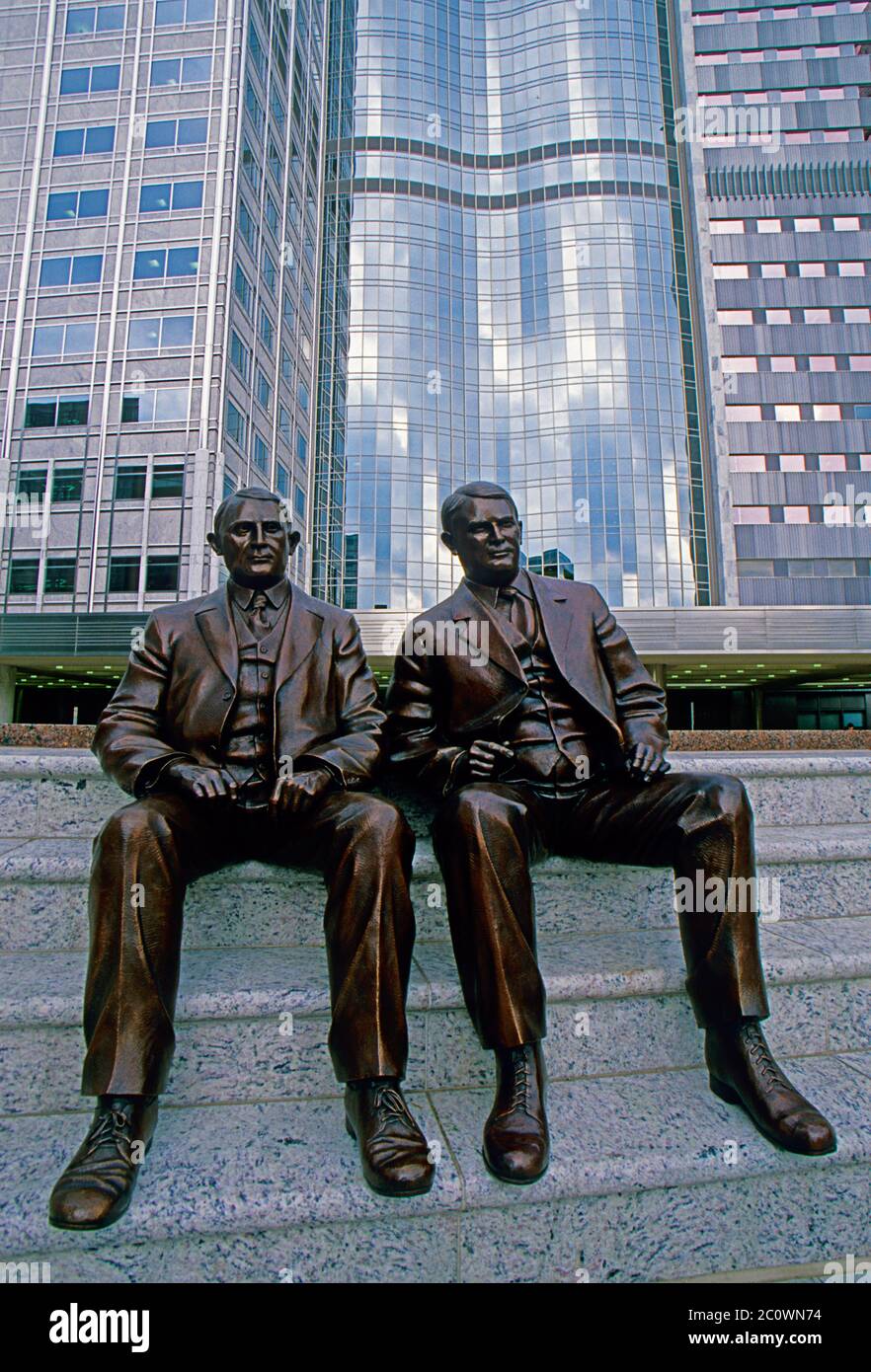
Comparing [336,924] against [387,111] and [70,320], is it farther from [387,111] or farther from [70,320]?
[387,111]

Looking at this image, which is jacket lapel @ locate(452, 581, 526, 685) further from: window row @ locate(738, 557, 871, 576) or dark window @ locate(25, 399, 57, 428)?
window row @ locate(738, 557, 871, 576)

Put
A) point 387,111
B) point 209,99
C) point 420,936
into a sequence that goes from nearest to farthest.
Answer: point 420,936
point 209,99
point 387,111

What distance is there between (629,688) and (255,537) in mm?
1838

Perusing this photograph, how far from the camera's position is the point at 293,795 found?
8.12 ft

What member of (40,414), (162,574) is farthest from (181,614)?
(40,414)

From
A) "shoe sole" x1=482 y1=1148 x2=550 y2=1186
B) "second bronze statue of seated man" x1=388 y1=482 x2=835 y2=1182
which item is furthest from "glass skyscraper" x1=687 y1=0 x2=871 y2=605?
"shoe sole" x1=482 y1=1148 x2=550 y2=1186

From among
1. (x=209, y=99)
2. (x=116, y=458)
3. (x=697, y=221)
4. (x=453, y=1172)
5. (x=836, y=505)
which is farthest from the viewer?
(x=697, y=221)

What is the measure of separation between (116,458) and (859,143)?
164ft

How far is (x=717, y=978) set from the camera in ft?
7.22

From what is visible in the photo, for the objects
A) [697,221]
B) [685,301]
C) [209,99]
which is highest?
[697,221]

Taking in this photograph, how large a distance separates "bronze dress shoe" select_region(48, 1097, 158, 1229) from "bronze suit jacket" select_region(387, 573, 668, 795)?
148 centimetres

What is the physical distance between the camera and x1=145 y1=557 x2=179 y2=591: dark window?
27.7 metres

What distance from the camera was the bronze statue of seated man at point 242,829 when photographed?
1875 millimetres

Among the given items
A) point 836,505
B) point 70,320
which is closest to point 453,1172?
point 70,320
